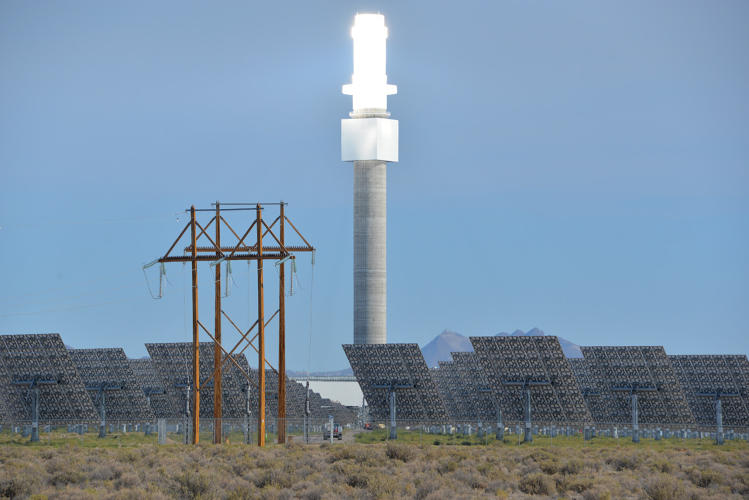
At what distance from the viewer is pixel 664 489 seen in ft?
124

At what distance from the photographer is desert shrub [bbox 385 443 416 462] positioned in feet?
161

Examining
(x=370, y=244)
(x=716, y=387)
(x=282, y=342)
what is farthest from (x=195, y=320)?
(x=370, y=244)

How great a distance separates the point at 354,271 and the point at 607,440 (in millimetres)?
54143

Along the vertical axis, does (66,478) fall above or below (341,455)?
below

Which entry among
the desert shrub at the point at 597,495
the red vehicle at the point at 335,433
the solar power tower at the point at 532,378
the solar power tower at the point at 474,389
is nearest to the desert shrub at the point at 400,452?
the desert shrub at the point at 597,495

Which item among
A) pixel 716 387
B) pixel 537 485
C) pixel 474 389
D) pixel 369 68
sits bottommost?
pixel 537 485

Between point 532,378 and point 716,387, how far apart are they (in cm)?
1267

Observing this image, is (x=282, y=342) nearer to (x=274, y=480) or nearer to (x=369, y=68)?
(x=274, y=480)

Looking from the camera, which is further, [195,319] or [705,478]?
[195,319]

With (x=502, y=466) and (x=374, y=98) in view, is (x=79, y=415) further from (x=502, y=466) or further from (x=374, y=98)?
(x=374, y=98)

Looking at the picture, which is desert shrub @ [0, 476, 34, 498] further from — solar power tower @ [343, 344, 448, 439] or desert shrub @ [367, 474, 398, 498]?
solar power tower @ [343, 344, 448, 439]

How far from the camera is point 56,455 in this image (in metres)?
50.4

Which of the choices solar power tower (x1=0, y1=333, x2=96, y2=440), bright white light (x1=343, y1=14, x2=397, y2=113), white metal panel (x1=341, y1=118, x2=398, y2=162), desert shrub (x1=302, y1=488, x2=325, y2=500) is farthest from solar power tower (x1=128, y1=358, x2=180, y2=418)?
desert shrub (x1=302, y1=488, x2=325, y2=500)

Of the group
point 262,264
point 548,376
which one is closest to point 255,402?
point 548,376
